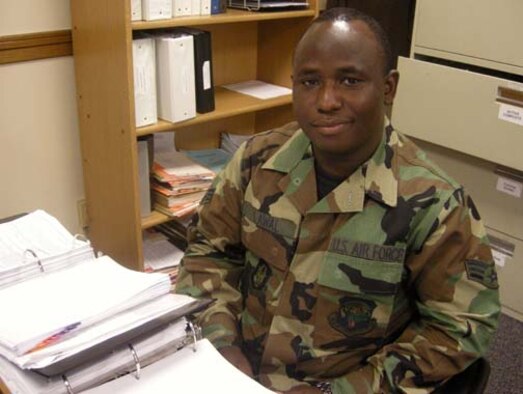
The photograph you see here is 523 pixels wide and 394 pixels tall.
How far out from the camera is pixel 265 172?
1230 millimetres

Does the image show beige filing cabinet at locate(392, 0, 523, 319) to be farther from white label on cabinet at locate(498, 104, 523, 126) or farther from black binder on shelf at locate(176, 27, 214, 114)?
black binder on shelf at locate(176, 27, 214, 114)

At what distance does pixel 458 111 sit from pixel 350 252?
1257 mm

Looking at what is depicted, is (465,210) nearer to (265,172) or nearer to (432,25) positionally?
(265,172)

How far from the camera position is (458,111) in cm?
215

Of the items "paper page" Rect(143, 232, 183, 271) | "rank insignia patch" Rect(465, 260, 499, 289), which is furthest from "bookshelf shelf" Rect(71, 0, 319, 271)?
"rank insignia patch" Rect(465, 260, 499, 289)

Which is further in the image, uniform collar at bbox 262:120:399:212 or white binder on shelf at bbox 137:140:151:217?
white binder on shelf at bbox 137:140:151:217

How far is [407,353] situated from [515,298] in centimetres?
148

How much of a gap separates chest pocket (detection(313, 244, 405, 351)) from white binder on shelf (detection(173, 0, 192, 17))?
1073mm

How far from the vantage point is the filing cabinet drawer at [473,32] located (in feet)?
6.48

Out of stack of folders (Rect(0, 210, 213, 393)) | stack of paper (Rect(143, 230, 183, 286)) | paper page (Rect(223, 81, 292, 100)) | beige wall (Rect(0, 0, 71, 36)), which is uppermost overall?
beige wall (Rect(0, 0, 71, 36))

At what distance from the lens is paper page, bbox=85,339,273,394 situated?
33.4 inches

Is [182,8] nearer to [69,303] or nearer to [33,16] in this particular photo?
[33,16]

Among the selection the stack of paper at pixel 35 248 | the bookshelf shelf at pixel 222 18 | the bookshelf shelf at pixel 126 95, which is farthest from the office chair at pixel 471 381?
the bookshelf shelf at pixel 222 18

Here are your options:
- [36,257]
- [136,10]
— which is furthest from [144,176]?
[36,257]
